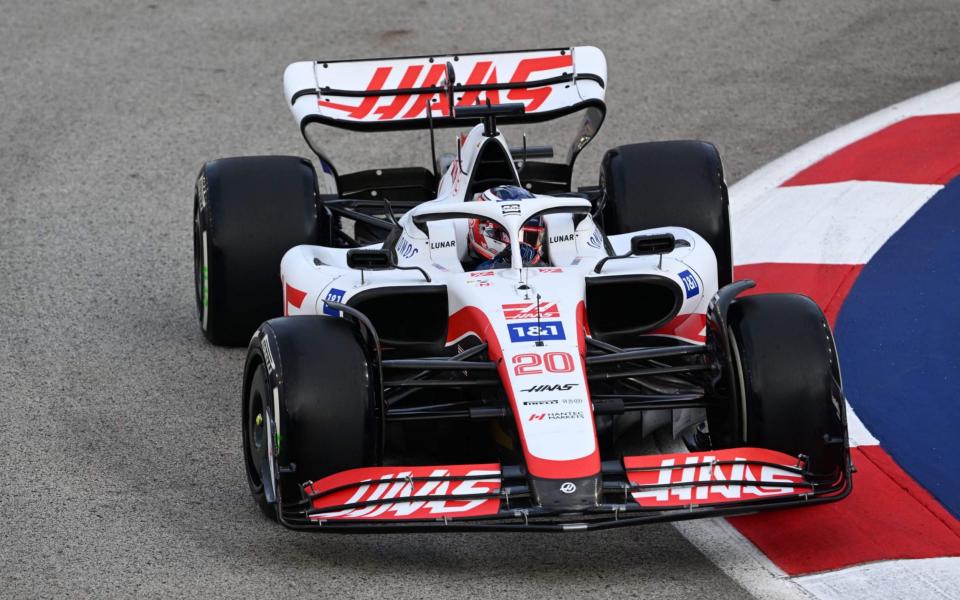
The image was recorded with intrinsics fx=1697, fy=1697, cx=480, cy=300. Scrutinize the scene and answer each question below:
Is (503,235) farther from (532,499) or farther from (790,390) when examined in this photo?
(532,499)

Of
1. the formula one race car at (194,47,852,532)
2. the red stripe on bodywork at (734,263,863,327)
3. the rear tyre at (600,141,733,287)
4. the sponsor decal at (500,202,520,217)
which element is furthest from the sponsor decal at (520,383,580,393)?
the red stripe on bodywork at (734,263,863,327)

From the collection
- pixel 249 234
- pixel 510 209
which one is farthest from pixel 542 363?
pixel 249 234

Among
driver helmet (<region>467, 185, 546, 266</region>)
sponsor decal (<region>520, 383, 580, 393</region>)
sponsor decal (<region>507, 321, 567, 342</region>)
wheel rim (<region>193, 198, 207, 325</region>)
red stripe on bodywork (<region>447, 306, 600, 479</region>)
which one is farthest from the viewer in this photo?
wheel rim (<region>193, 198, 207, 325</region>)

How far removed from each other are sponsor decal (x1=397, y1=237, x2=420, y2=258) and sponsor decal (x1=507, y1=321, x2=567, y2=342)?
1129 millimetres

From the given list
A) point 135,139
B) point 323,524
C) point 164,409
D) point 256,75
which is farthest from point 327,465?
point 256,75

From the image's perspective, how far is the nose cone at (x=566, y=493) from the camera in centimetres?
565

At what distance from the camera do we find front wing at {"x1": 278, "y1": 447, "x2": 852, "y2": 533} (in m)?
5.58

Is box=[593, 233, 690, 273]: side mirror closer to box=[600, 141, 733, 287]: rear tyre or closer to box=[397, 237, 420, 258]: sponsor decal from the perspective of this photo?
box=[397, 237, 420, 258]: sponsor decal

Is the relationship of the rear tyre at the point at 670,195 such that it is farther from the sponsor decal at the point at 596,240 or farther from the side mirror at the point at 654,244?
the side mirror at the point at 654,244

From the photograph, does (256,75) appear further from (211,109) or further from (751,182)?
(751,182)

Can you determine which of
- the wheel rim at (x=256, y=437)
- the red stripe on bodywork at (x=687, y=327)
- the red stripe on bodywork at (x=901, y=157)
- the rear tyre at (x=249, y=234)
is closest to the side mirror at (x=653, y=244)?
the red stripe on bodywork at (x=687, y=327)

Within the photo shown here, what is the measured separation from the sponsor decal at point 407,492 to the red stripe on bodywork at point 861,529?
1111 mm

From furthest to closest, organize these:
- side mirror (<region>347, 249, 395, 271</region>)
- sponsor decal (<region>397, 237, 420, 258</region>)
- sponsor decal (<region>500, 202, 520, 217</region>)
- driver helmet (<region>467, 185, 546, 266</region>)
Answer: sponsor decal (<region>397, 237, 420, 258</region>)
driver helmet (<region>467, 185, 546, 266</region>)
sponsor decal (<region>500, 202, 520, 217</region>)
side mirror (<region>347, 249, 395, 271</region>)

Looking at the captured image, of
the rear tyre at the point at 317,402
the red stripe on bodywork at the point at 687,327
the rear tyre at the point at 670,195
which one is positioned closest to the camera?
the rear tyre at the point at 317,402
